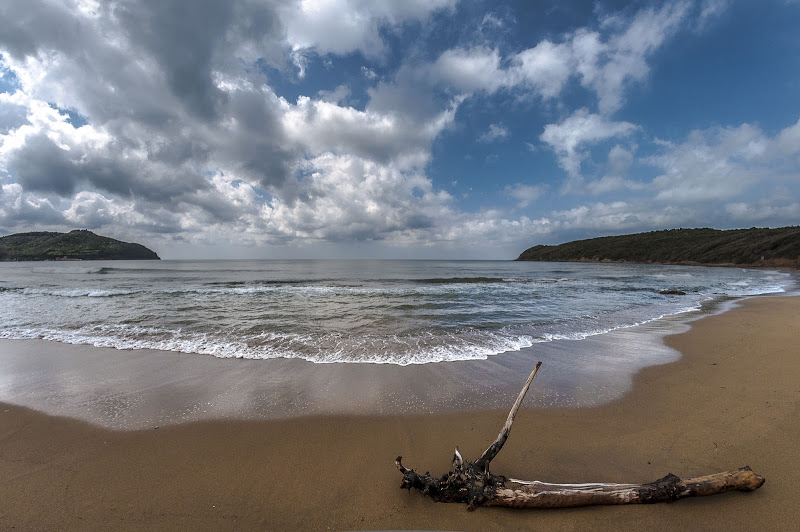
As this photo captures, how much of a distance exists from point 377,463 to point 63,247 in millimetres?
183113

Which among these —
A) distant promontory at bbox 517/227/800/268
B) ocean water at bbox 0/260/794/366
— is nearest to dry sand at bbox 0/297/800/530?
ocean water at bbox 0/260/794/366

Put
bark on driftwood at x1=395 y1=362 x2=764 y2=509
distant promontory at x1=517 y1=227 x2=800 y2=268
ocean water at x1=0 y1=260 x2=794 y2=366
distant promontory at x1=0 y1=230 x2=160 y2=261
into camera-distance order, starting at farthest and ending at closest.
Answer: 1. distant promontory at x1=0 y1=230 x2=160 y2=261
2. distant promontory at x1=517 y1=227 x2=800 y2=268
3. ocean water at x1=0 y1=260 x2=794 y2=366
4. bark on driftwood at x1=395 y1=362 x2=764 y2=509

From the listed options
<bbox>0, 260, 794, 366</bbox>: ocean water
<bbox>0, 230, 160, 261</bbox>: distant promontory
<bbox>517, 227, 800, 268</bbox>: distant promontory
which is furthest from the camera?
<bbox>0, 230, 160, 261</bbox>: distant promontory

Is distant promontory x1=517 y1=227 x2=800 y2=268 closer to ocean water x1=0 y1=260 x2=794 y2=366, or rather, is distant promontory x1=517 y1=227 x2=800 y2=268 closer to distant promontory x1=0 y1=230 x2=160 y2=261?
ocean water x1=0 y1=260 x2=794 y2=366

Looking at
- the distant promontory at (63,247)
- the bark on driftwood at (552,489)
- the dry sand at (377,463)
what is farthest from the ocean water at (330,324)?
the distant promontory at (63,247)

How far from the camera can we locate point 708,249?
6988cm

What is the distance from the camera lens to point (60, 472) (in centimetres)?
330

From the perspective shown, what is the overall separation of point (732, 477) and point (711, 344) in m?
7.59

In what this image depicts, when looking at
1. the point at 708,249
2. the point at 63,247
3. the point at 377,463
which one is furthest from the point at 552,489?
the point at 63,247

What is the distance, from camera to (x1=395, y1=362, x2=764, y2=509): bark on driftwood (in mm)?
2588

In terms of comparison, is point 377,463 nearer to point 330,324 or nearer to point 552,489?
point 552,489

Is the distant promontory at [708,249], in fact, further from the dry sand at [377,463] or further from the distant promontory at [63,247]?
the distant promontory at [63,247]

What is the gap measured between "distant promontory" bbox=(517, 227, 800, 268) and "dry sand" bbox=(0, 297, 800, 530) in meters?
75.4

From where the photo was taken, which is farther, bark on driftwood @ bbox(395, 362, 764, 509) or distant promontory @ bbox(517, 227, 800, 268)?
distant promontory @ bbox(517, 227, 800, 268)
